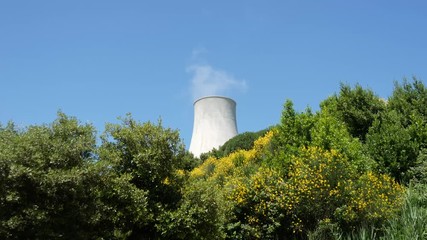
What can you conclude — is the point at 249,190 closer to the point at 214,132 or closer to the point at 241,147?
the point at 241,147

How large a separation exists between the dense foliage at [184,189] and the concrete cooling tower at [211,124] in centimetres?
2044

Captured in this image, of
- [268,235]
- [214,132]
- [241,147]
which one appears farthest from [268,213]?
[214,132]

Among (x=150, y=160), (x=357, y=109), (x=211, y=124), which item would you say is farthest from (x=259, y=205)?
(x=211, y=124)

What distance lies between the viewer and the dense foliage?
885cm

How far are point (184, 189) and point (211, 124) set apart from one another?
2588 cm

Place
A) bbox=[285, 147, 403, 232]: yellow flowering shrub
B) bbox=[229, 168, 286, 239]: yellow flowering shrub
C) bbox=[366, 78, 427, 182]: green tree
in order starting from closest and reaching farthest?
bbox=[285, 147, 403, 232]: yellow flowering shrub → bbox=[229, 168, 286, 239]: yellow flowering shrub → bbox=[366, 78, 427, 182]: green tree

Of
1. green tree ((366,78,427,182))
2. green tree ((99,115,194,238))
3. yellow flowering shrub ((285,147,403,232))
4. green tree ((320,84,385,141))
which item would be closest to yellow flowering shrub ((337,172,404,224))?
yellow flowering shrub ((285,147,403,232))

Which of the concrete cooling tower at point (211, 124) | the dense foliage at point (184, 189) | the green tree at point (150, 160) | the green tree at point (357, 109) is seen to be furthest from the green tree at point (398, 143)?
the concrete cooling tower at point (211, 124)

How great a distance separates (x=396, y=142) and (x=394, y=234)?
548 cm

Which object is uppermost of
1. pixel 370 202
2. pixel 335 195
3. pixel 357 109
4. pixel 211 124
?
pixel 211 124

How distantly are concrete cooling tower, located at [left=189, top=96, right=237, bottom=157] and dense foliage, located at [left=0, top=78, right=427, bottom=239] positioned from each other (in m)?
20.4

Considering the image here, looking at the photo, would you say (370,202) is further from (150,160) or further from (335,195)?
(150,160)

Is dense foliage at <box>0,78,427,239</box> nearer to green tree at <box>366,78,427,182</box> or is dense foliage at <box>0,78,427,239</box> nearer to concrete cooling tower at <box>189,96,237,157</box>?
green tree at <box>366,78,427,182</box>

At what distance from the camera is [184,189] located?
1116 cm
